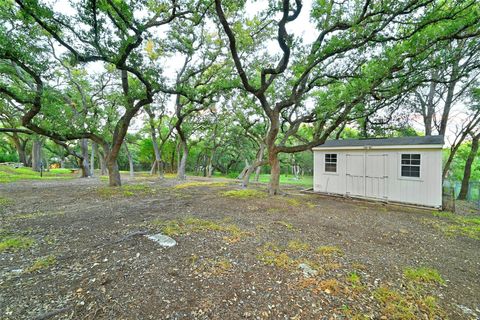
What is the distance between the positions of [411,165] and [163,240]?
8.18 meters

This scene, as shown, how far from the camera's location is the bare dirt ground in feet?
6.19

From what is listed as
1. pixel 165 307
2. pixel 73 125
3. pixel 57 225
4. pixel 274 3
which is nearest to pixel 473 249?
pixel 165 307

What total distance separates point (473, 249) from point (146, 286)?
5.43m

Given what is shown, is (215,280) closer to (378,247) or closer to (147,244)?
(147,244)

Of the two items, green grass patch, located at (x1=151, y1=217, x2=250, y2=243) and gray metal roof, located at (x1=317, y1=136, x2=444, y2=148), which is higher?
gray metal roof, located at (x1=317, y1=136, x2=444, y2=148)

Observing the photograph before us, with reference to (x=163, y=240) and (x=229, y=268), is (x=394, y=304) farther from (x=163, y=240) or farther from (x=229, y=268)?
(x=163, y=240)

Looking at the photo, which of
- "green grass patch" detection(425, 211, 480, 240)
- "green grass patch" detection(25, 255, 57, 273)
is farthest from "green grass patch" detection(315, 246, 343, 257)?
"green grass patch" detection(25, 255, 57, 273)

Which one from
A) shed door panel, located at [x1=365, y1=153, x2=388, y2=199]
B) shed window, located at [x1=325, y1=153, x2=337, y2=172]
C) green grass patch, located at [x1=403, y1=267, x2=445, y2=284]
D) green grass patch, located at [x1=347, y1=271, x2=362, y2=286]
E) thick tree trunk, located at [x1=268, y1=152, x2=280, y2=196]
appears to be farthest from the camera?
shed window, located at [x1=325, y1=153, x2=337, y2=172]

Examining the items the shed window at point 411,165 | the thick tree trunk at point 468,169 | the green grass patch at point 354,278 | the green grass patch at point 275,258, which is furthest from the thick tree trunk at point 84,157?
the thick tree trunk at point 468,169

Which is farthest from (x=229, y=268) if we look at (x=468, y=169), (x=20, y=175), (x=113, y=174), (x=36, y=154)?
(x=36, y=154)

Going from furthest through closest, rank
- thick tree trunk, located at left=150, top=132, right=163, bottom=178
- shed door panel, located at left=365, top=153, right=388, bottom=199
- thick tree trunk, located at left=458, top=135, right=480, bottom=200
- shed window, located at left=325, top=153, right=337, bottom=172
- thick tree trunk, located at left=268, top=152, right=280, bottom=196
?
1. thick tree trunk, located at left=150, top=132, right=163, bottom=178
2. thick tree trunk, located at left=458, top=135, right=480, bottom=200
3. shed window, located at left=325, top=153, right=337, bottom=172
4. thick tree trunk, located at left=268, top=152, right=280, bottom=196
5. shed door panel, located at left=365, top=153, right=388, bottom=199

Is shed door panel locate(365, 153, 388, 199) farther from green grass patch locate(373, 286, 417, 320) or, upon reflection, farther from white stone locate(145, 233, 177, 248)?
white stone locate(145, 233, 177, 248)

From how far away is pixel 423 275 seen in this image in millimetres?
2535

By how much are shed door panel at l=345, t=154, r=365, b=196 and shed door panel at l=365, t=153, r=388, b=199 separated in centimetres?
18
